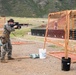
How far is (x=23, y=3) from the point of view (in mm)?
103688

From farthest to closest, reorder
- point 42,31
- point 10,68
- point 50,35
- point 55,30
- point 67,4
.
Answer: point 67,4 → point 42,31 → point 50,35 → point 55,30 → point 10,68

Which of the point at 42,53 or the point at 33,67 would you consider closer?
the point at 33,67

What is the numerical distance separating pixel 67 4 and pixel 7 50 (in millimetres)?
96436

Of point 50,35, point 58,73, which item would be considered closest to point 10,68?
point 58,73

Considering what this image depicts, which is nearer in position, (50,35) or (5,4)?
(50,35)

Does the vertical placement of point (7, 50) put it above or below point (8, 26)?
below

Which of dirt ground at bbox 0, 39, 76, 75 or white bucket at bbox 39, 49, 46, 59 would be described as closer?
dirt ground at bbox 0, 39, 76, 75

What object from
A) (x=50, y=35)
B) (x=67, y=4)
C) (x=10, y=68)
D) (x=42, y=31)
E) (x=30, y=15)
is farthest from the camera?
(x=67, y=4)

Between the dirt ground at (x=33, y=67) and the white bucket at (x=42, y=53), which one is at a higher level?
the white bucket at (x=42, y=53)

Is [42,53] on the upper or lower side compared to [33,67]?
upper

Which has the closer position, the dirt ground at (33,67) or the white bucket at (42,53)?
the dirt ground at (33,67)

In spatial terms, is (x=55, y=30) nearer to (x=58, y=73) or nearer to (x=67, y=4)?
(x=58, y=73)

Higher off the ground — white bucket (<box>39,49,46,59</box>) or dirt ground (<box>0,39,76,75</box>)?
white bucket (<box>39,49,46,59</box>)

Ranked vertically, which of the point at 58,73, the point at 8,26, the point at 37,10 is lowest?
the point at 58,73
